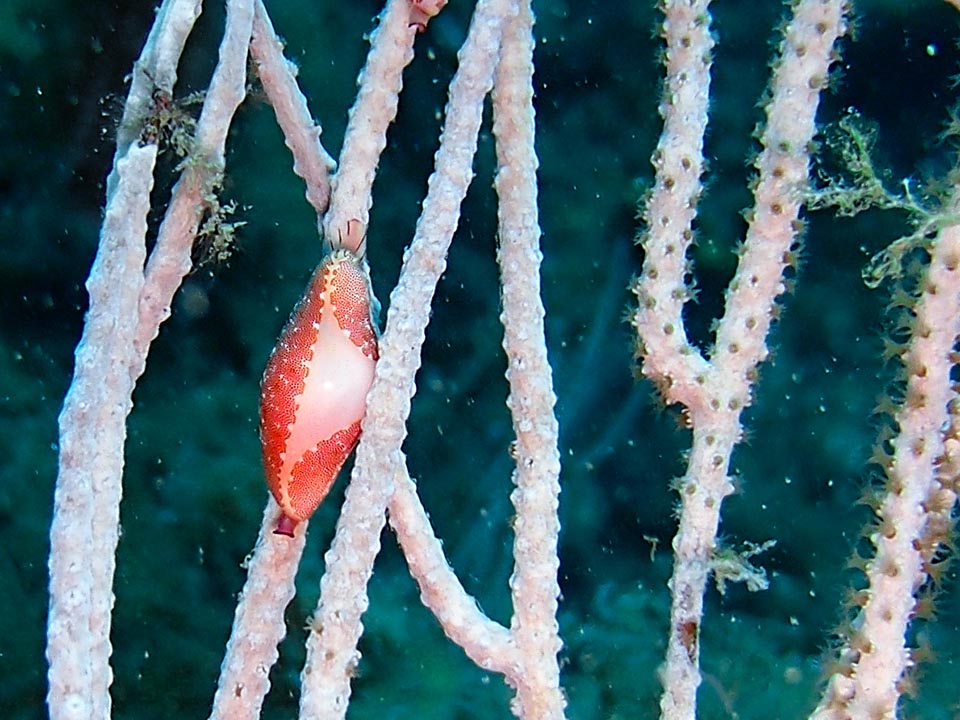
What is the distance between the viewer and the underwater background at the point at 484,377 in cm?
354

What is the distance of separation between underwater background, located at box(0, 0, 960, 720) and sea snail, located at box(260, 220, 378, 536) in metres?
1.99

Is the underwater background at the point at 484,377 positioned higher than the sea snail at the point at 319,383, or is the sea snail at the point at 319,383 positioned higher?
the underwater background at the point at 484,377

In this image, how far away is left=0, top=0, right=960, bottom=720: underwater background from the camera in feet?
11.6

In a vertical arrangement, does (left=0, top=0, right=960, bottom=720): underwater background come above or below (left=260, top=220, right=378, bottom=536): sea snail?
above

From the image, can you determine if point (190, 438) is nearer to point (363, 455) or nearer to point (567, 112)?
point (567, 112)

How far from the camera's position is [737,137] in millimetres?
3777

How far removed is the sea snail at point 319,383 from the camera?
150 cm

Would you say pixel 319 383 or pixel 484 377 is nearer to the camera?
pixel 319 383

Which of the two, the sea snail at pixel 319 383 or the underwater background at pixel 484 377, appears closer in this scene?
the sea snail at pixel 319 383

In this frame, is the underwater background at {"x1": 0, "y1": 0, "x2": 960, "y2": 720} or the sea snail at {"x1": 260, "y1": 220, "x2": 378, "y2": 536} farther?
the underwater background at {"x1": 0, "y1": 0, "x2": 960, "y2": 720}

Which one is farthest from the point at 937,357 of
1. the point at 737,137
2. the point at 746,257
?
the point at 737,137

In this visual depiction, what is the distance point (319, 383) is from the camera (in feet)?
4.89

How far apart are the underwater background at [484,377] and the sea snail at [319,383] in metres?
1.99

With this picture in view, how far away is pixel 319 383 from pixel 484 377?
2533 mm
